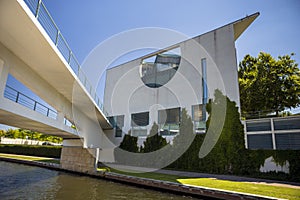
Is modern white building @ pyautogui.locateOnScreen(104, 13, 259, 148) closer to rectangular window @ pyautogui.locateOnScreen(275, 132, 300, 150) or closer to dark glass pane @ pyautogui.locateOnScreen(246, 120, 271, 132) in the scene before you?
dark glass pane @ pyautogui.locateOnScreen(246, 120, 271, 132)

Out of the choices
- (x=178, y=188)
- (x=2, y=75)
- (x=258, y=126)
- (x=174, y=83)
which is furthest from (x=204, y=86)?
(x=2, y=75)

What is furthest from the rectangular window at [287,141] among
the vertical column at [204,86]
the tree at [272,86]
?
the tree at [272,86]

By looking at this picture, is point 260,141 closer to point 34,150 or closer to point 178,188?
point 178,188

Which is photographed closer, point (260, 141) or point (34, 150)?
point (260, 141)

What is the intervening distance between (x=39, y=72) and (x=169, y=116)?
11780 mm

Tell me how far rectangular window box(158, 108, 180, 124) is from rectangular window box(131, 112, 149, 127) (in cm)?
163

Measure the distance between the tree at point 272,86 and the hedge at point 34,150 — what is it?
2332cm

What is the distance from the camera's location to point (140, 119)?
19.4m

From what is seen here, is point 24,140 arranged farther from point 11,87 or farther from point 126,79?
point 11,87

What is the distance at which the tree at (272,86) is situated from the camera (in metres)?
18.2

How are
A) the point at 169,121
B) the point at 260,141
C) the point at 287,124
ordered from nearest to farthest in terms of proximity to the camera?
the point at 287,124
the point at 260,141
the point at 169,121

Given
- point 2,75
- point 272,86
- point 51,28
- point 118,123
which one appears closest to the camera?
point 2,75

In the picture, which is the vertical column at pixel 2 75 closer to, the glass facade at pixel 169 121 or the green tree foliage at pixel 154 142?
the green tree foliage at pixel 154 142

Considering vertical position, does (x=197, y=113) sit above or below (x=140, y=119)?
above
